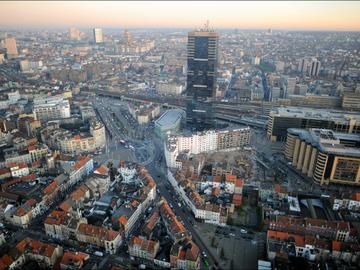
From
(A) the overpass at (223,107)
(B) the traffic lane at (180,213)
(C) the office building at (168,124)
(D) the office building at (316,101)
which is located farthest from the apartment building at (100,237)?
(D) the office building at (316,101)

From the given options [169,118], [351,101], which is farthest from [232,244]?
[351,101]

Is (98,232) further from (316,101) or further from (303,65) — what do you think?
(303,65)

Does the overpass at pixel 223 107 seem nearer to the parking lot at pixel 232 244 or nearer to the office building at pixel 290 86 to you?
the office building at pixel 290 86

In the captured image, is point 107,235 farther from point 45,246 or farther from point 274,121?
Result: point 274,121

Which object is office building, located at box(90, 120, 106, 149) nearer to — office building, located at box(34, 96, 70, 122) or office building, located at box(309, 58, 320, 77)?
office building, located at box(34, 96, 70, 122)

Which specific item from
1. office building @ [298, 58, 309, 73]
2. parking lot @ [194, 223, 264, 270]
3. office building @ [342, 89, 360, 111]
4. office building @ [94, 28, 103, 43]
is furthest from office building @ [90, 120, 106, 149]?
office building @ [94, 28, 103, 43]

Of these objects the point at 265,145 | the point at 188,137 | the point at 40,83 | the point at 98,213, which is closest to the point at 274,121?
the point at 265,145
